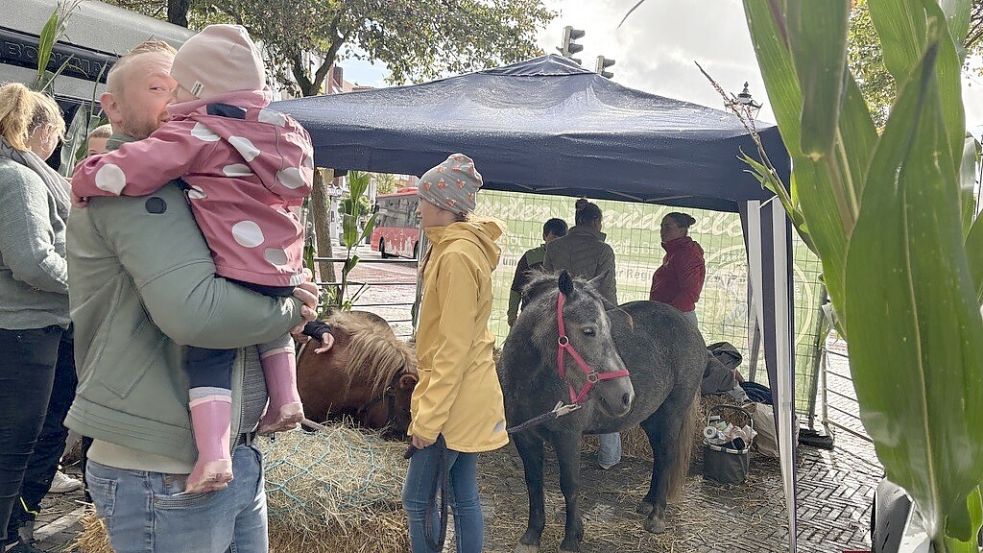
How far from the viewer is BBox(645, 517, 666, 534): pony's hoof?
13.6 ft

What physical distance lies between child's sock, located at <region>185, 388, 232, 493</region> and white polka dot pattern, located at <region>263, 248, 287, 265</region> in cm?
27

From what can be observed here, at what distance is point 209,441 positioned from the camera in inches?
49.3

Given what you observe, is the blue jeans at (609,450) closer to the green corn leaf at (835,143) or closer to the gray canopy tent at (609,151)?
the gray canopy tent at (609,151)

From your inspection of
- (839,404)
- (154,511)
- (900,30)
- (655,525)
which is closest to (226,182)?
(154,511)

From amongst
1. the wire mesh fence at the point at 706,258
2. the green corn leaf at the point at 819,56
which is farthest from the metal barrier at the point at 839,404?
the green corn leaf at the point at 819,56

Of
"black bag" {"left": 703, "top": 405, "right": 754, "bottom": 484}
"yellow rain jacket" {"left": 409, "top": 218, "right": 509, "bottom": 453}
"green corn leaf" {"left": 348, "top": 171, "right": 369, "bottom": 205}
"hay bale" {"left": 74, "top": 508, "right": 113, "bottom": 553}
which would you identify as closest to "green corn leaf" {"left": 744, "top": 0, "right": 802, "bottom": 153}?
"yellow rain jacket" {"left": 409, "top": 218, "right": 509, "bottom": 453}

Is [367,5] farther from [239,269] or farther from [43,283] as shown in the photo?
[239,269]

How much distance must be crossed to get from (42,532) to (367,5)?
8.49 metres

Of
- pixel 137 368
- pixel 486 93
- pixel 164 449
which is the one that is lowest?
pixel 164 449

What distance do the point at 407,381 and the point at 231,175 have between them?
2.81 metres

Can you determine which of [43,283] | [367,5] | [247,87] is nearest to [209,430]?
[247,87]

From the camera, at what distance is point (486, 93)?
499 centimetres

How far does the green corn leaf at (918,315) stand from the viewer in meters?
0.58

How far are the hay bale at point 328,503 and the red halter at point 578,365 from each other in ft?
3.44
